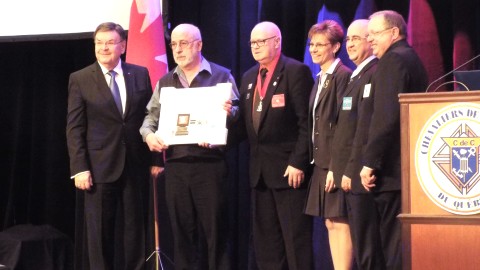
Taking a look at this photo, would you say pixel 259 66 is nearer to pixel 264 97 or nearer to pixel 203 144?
pixel 264 97

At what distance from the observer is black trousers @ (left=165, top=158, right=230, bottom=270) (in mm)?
4875

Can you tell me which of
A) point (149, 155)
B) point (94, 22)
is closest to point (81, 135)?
point (149, 155)

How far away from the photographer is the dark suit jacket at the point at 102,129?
494 centimetres

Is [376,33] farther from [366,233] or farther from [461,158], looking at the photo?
[461,158]

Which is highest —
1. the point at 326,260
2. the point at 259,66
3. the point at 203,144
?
the point at 259,66

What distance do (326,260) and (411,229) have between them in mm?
2568

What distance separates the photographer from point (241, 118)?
16.8 ft

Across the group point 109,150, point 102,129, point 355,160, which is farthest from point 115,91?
point 355,160

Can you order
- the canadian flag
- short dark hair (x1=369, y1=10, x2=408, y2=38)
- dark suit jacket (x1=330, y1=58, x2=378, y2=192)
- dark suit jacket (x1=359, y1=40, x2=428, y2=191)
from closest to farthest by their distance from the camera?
dark suit jacket (x1=359, y1=40, x2=428, y2=191) < short dark hair (x1=369, y1=10, x2=408, y2=38) < dark suit jacket (x1=330, y1=58, x2=378, y2=192) < the canadian flag

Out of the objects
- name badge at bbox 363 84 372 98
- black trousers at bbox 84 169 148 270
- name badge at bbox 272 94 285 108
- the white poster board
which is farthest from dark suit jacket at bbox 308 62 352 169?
black trousers at bbox 84 169 148 270

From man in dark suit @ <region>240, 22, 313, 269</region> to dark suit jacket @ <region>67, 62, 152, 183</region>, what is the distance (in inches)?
28.3

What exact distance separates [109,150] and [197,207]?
65 cm

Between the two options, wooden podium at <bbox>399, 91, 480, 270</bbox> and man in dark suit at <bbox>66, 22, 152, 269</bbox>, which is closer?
wooden podium at <bbox>399, 91, 480, 270</bbox>

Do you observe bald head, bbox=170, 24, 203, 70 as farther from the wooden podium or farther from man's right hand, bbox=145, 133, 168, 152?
the wooden podium
